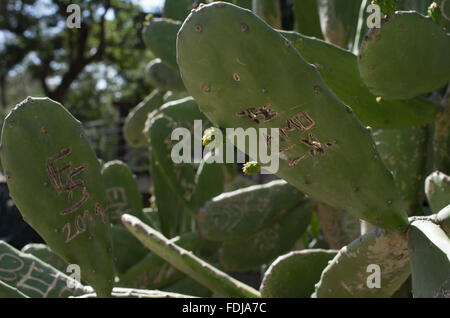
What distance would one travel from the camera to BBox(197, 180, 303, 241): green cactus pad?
2078mm

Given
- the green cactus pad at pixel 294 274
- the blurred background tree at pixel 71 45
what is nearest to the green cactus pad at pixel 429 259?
the green cactus pad at pixel 294 274

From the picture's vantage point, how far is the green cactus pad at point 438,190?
1287 mm

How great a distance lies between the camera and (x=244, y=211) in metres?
2.09

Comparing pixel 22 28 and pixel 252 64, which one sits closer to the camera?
pixel 252 64

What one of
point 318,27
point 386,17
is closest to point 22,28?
point 318,27

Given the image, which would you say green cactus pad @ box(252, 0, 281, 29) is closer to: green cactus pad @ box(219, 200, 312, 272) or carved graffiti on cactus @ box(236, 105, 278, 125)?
green cactus pad @ box(219, 200, 312, 272)

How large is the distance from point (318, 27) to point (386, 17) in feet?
3.06

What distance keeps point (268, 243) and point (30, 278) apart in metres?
1.00

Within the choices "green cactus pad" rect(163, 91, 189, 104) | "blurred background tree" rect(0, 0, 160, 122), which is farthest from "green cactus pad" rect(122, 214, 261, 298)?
"blurred background tree" rect(0, 0, 160, 122)

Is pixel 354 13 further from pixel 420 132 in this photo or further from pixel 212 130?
pixel 212 130

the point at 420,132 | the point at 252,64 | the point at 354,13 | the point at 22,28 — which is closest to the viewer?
the point at 252,64

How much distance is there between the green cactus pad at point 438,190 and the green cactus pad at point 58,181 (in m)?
0.76

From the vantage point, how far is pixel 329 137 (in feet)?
3.41
